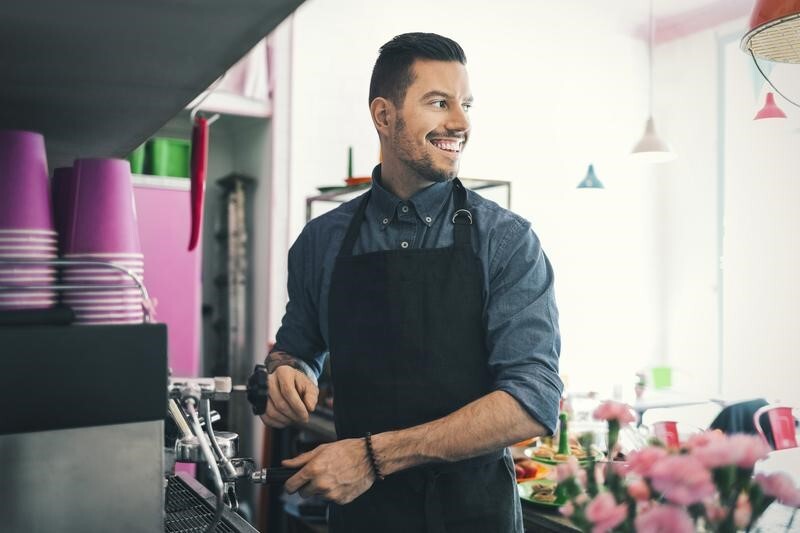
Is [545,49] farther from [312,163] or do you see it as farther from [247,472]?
[247,472]

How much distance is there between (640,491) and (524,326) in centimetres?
71

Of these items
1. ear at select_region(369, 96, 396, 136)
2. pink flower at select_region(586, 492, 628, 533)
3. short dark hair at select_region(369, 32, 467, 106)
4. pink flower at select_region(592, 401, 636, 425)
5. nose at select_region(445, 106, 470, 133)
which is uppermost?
short dark hair at select_region(369, 32, 467, 106)

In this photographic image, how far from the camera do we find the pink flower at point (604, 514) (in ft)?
1.93

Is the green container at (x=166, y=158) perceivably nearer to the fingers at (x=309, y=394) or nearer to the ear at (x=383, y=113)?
the ear at (x=383, y=113)

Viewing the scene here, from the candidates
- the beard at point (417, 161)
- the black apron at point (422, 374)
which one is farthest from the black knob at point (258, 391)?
the beard at point (417, 161)

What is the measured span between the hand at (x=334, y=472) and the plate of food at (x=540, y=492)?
2.05 feet

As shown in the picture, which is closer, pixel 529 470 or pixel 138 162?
pixel 529 470

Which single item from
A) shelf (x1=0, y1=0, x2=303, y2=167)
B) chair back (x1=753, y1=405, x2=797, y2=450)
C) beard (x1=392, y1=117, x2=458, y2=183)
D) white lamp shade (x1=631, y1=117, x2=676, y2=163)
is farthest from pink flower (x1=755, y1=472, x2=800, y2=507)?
white lamp shade (x1=631, y1=117, x2=676, y2=163)

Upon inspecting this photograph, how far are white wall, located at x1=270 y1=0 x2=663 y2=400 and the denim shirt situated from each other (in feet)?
9.59

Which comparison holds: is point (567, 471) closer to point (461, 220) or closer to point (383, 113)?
point (461, 220)

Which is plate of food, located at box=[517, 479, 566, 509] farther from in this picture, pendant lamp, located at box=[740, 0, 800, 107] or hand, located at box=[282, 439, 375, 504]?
pendant lamp, located at box=[740, 0, 800, 107]

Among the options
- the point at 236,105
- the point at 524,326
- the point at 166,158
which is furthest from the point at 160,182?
the point at 524,326

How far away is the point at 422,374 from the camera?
1408 mm

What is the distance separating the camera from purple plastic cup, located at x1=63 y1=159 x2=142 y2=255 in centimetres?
97
